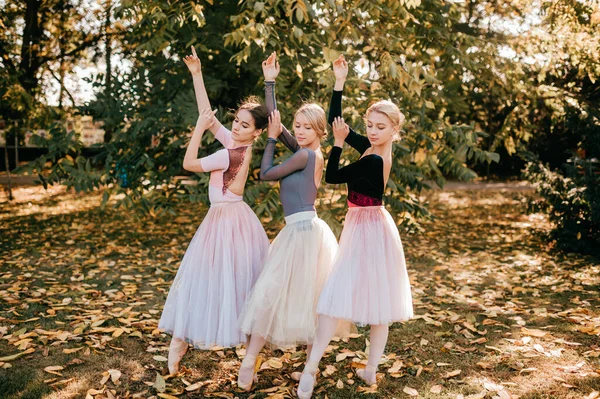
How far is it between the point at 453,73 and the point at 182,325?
5.58 m

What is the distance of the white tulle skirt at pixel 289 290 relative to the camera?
3.44 metres

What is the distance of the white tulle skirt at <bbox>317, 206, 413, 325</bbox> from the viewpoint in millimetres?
3449

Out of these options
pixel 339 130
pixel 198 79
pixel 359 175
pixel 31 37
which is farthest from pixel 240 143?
pixel 31 37

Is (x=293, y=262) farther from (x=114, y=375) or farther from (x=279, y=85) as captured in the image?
(x=279, y=85)

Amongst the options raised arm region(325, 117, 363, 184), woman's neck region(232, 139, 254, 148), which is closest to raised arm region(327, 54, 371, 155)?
raised arm region(325, 117, 363, 184)

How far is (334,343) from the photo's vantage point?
4531 millimetres

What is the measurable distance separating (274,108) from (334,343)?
2068 mm

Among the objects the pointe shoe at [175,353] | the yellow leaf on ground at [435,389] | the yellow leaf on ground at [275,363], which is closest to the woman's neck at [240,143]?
the pointe shoe at [175,353]

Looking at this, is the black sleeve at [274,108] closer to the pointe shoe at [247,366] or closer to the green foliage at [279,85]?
the pointe shoe at [247,366]

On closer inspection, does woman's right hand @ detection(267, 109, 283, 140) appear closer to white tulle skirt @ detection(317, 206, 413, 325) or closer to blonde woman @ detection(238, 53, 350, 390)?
blonde woman @ detection(238, 53, 350, 390)

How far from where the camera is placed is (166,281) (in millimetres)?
6445

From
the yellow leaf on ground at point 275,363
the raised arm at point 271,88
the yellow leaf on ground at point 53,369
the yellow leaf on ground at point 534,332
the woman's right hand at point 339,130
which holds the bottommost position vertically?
the yellow leaf on ground at point 275,363

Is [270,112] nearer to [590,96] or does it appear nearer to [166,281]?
[166,281]

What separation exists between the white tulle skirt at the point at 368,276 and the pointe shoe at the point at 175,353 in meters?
1.02
